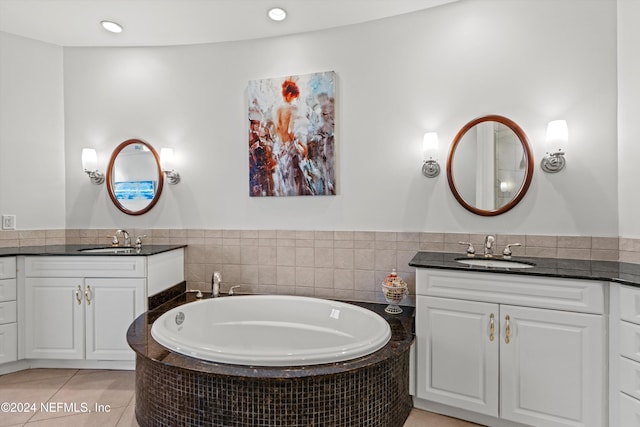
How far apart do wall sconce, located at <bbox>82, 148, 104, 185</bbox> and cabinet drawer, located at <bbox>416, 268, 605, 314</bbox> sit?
114 inches

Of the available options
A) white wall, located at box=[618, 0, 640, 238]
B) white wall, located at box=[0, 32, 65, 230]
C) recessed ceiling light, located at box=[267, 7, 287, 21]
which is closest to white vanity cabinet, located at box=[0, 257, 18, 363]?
white wall, located at box=[0, 32, 65, 230]

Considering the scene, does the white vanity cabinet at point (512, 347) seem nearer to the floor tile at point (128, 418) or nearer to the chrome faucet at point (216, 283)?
the chrome faucet at point (216, 283)

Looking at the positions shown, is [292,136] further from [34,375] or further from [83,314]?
[34,375]

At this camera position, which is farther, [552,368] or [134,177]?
[134,177]

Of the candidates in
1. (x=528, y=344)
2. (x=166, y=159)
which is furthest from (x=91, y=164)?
(x=528, y=344)

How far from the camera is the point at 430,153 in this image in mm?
2547

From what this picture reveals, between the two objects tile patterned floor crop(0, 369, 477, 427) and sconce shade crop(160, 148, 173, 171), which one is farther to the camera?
sconce shade crop(160, 148, 173, 171)

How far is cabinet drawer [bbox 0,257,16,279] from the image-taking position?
8.45 ft

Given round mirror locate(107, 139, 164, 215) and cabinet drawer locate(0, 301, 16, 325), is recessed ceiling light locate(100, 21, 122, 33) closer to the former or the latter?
round mirror locate(107, 139, 164, 215)

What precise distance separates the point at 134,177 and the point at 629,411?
3.66 metres

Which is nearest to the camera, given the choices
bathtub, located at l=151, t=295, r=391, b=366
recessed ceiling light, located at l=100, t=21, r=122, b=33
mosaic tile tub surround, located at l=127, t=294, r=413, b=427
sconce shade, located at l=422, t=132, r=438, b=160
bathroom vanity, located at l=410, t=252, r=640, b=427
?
mosaic tile tub surround, located at l=127, t=294, r=413, b=427

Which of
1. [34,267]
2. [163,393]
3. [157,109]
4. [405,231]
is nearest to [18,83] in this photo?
[157,109]

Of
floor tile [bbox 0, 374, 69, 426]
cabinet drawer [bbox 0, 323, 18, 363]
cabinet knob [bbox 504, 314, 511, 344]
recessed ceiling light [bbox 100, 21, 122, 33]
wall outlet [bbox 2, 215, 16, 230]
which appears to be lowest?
floor tile [bbox 0, 374, 69, 426]

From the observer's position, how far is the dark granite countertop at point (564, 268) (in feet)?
5.67
